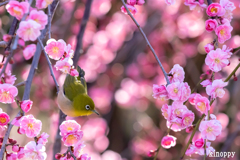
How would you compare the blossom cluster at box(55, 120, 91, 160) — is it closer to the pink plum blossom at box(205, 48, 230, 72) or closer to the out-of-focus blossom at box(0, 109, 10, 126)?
the out-of-focus blossom at box(0, 109, 10, 126)

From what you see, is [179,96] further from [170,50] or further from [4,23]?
[170,50]

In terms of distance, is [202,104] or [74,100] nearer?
[202,104]

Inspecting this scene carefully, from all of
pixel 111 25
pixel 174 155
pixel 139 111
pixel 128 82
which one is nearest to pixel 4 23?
pixel 111 25

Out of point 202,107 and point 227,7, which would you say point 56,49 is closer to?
point 202,107

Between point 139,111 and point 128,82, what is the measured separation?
0.37 m

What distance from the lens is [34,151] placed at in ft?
3.08

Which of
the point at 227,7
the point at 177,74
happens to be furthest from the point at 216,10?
the point at 177,74

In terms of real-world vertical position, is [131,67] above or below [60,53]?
below

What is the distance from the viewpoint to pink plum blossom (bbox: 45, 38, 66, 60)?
3.16 ft

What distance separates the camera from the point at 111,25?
3285 millimetres

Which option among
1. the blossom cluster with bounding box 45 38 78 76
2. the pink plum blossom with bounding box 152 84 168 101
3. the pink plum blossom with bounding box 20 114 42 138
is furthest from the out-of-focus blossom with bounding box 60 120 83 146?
the pink plum blossom with bounding box 152 84 168 101

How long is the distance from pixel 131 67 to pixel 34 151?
2301mm

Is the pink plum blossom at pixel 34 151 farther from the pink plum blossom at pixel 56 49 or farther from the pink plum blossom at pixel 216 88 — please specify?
the pink plum blossom at pixel 216 88

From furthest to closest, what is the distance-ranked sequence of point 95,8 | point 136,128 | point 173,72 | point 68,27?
1. point 95,8
2. point 136,128
3. point 68,27
4. point 173,72
